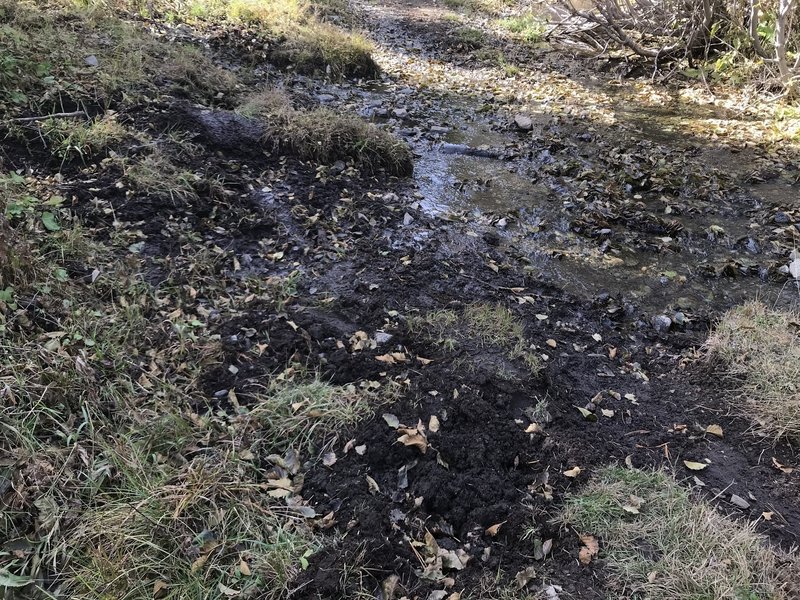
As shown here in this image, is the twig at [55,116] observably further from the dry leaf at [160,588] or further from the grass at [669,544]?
the grass at [669,544]

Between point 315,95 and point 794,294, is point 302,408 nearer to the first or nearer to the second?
point 794,294

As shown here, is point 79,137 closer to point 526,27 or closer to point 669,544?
point 669,544

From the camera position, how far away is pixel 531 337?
362 cm

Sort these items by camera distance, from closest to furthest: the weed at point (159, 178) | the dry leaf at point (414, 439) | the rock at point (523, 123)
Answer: the dry leaf at point (414, 439), the weed at point (159, 178), the rock at point (523, 123)

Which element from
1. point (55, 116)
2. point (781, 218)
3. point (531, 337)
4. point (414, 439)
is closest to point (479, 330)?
point (531, 337)

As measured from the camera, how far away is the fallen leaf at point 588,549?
2.27 meters

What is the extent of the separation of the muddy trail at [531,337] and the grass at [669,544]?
0.11 metres

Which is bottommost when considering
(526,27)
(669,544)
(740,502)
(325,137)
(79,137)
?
(740,502)

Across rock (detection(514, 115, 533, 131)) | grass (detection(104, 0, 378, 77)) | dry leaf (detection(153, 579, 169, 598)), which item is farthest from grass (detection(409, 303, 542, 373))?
grass (detection(104, 0, 378, 77))

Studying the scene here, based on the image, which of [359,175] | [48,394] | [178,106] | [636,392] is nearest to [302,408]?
[48,394]

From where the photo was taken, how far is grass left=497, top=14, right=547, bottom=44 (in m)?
12.0

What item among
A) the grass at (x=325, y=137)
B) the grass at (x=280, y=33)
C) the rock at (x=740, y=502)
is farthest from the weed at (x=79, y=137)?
the rock at (x=740, y=502)

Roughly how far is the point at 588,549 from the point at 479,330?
1536 millimetres

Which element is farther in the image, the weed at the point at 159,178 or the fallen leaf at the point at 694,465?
the weed at the point at 159,178
